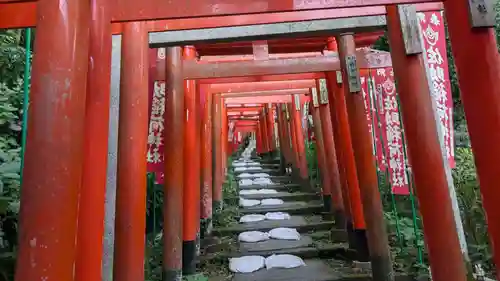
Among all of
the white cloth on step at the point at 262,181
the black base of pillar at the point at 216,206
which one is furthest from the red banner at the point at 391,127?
the white cloth on step at the point at 262,181

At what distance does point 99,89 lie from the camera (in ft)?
7.80

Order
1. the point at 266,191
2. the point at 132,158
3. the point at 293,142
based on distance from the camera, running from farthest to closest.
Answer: the point at 293,142 → the point at 266,191 → the point at 132,158

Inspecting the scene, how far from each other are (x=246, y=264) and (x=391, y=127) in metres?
3.36

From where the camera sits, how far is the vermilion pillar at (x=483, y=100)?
6.98 feet

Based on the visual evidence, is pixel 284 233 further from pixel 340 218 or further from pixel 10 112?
pixel 10 112

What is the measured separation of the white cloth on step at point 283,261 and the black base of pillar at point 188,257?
1274 mm

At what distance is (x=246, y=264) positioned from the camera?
5.73 meters

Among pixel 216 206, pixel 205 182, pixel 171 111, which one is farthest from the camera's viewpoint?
pixel 216 206

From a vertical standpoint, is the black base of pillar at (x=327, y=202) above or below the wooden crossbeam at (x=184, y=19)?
below

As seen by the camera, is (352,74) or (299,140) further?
(299,140)

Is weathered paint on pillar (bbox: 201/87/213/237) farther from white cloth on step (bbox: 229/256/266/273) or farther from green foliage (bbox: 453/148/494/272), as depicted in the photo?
green foliage (bbox: 453/148/494/272)

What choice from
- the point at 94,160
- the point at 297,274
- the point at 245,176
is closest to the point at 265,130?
the point at 245,176

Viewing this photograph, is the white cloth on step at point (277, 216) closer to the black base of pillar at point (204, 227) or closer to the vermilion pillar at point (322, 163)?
the vermilion pillar at point (322, 163)

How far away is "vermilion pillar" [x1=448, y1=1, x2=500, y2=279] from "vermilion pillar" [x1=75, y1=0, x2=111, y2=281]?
2.52 metres
